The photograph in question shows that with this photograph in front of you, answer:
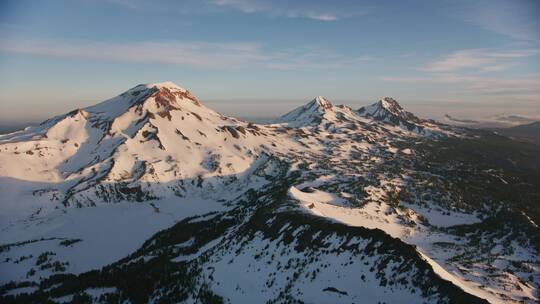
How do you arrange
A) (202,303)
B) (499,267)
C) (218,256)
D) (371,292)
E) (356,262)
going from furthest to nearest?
1. (218,256)
2. (499,267)
3. (202,303)
4. (356,262)
5. (371,292)

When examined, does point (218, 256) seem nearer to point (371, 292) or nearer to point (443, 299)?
point (371, 292)

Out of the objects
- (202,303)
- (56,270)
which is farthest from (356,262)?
(56,270)

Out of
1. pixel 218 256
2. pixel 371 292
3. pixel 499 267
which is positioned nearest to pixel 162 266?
pixel 218 256

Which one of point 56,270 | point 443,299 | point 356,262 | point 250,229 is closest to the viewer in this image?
point 443,299

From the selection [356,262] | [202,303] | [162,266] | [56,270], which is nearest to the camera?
[356,262]

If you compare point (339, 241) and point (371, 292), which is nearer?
point (371, 292)

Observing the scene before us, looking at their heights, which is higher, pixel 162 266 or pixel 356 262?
pixel 356 262

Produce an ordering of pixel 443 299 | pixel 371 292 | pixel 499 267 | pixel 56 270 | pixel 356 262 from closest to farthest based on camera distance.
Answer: pixel 443 299
pixel 371 292
pixel 356 262
pixel 499 267
pixel 56 270

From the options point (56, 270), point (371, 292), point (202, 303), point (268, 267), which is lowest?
point (56, 270)

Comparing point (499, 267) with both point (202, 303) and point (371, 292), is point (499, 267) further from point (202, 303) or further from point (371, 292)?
point (202, 303)
